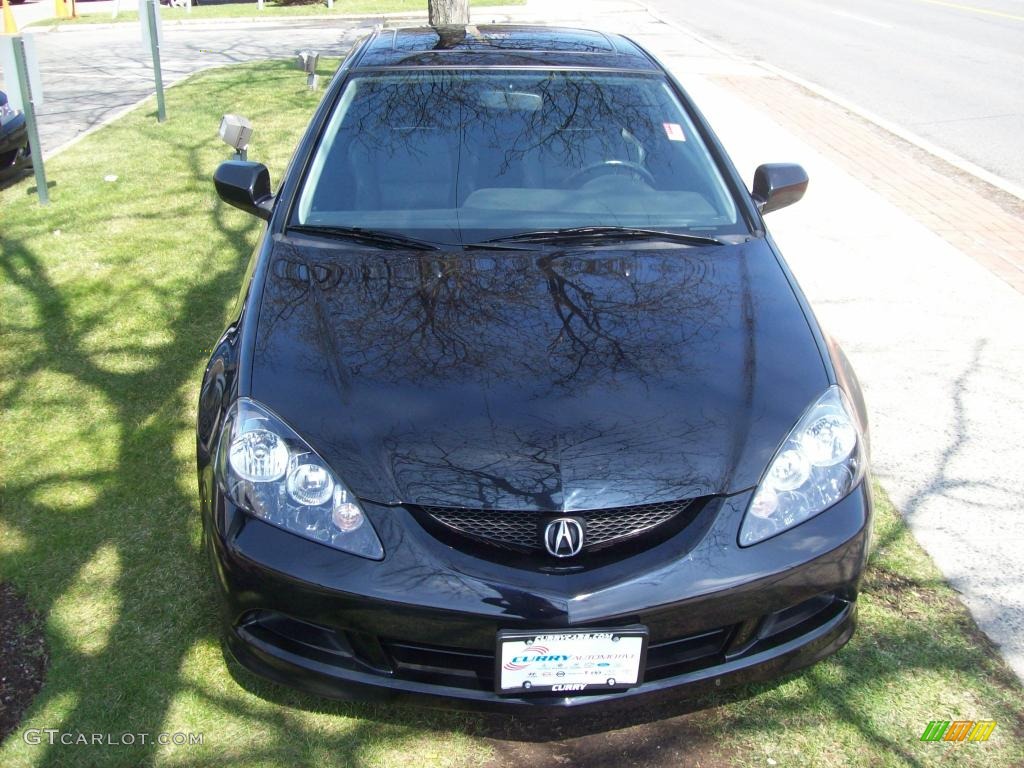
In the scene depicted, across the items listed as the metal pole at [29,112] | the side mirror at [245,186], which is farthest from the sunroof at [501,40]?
the metal pole at [29,112]

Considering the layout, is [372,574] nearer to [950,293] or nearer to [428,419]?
[428,419]

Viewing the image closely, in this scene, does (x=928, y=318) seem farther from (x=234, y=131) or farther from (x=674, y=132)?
(x=234, y=131)

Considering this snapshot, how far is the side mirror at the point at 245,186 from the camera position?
3.66 meters

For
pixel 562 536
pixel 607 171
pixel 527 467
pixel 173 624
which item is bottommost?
pixel 173 624

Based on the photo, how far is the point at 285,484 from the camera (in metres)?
2.40

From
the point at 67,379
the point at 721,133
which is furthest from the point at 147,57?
the point at 67,379

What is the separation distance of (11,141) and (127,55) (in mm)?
9600

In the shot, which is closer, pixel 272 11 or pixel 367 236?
pixel 367 236

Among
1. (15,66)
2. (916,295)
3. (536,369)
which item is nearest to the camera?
(536,369)

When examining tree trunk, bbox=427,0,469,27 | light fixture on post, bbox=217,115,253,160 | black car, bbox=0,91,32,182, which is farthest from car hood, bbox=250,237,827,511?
tree trunk, bbox=427,0,469,27

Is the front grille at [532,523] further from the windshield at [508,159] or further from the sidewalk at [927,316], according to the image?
the sidewalk at [927,316]

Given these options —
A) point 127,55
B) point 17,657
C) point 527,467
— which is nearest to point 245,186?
point 17,657

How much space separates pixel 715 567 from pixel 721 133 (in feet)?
26.5

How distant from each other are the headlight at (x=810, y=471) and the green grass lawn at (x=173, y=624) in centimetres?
64
